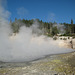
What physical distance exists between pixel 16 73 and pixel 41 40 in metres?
7.67

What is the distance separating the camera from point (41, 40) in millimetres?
→ 10375

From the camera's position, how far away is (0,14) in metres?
5.26

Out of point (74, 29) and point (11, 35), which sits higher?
point (74, 29)

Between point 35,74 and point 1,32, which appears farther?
point 1,32

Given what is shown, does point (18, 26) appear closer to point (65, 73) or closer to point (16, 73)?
point (16, 73)

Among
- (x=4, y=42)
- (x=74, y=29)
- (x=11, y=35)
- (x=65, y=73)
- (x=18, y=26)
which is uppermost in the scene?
(x=74, y=29)

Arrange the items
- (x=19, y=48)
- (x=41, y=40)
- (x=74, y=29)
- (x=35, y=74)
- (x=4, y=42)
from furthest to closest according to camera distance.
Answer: (x=74, y=29) < (x=41, y=40) < (x=19, y=48) < (x=4, y=42) < (x=35, y=74)

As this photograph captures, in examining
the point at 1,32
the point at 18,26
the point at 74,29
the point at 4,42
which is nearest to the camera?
the point at 1,32

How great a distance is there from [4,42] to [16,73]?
4.38m

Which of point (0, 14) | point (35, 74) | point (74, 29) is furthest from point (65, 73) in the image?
point (74, 29)

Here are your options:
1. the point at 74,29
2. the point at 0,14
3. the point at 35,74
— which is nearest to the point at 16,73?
the point at 35,74

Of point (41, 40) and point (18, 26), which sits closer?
point (18, 26)

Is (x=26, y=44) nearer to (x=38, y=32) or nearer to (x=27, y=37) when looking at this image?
(x=27, y=37)

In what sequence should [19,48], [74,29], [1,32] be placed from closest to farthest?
[1,32] → [19,48] → [74,29]
